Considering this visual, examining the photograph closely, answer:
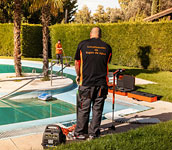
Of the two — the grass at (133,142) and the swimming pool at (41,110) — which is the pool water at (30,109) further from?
the grass at (133,142)

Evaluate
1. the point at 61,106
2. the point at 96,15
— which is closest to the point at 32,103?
the point at 61,106

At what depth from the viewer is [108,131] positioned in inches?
219

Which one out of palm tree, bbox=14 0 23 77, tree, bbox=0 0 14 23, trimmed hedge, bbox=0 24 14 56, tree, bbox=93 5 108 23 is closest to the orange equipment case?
palm tree, bbox=14 0 23 77

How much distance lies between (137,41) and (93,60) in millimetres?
14412

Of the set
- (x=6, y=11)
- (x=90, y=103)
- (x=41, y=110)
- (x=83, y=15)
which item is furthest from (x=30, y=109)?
(x=83, y=15)

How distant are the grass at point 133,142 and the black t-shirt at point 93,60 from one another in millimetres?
1119

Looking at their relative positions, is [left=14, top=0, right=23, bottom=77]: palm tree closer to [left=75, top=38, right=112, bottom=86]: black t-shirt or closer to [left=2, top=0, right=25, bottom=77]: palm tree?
[left=2, top=0, right=25, bottom=77]: palm tree

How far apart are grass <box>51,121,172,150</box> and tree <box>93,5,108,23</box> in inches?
2835

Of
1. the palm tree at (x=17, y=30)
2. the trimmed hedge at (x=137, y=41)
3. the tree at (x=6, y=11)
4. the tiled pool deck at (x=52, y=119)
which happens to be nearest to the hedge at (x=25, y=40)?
the trimmed hedge at (x=137, y=41)

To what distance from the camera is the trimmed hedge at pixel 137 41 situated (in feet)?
55.1

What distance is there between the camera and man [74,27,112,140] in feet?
15.3

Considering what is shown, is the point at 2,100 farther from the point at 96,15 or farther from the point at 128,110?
the point at 96,15

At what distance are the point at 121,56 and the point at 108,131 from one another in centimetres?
1481

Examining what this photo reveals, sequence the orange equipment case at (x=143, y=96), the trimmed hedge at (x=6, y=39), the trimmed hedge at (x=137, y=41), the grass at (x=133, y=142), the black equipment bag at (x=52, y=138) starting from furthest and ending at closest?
the trimmed hedge at (x=6, y=39)
the trimmed hedge at (x=137, y=41)
the orange equipment case at (x=143, y=96)
the black equipment bag at (x=52, y=138)
the grass at (x=133, y=142)
